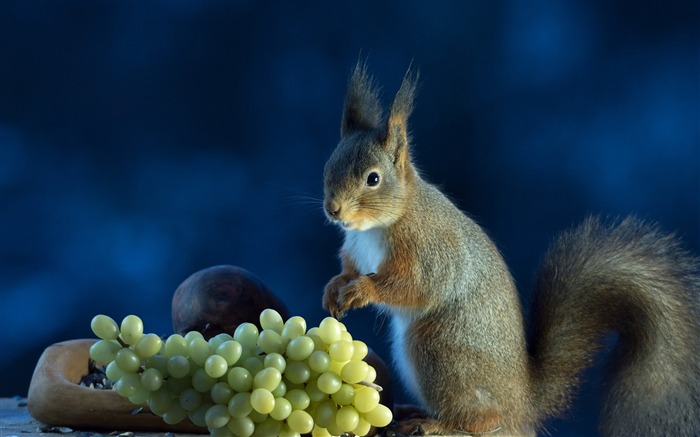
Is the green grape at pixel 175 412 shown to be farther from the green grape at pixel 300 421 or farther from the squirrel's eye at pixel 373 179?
the squirrel's eye at pixel 373 179

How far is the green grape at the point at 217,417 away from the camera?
1521mm

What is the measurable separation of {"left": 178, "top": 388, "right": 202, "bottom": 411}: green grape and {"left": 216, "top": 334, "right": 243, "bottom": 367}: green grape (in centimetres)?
8

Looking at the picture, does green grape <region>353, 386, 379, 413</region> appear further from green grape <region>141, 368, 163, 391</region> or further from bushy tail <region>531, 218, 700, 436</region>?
bushy tail <region>531, 218, 700, 436</region>

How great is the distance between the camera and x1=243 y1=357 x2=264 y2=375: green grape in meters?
1.54

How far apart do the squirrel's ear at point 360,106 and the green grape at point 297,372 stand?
0.64 metres

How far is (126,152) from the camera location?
2854 millimetres

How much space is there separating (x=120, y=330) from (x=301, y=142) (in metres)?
1.35

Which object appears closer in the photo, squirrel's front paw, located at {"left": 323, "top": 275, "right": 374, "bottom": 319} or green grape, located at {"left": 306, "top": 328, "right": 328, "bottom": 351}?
green grape, located at {"left": 306, "top": 328, "right": 328, "bottom": 351}

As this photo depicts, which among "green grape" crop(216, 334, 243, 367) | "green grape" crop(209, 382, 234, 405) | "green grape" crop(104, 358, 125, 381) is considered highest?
"green grape" crop(104, 358, 125, 381)

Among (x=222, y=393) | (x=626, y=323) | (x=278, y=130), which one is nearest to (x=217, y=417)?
(x=222, y=393)

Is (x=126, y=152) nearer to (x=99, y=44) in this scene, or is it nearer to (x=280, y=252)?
(x=99, y=44)

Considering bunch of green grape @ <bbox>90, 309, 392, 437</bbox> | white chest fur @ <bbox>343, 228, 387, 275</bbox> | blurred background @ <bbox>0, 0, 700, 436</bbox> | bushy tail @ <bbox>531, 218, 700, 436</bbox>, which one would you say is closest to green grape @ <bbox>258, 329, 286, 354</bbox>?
bunch of green grape @ <bbox>90, 309, 392, 437</bbox>

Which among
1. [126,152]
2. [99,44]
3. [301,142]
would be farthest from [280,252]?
[99,44]

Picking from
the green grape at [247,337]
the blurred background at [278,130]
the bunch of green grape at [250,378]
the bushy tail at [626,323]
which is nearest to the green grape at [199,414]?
the bunch of green grape at [250,378]
